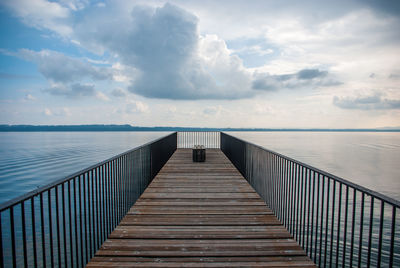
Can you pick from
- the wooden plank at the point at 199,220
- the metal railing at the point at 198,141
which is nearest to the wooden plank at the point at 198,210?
the wooden plank at the point at 199,220

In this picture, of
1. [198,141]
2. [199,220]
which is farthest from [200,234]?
[198,141]

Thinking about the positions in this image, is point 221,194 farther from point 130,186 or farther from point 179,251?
point 179,251

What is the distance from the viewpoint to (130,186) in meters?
4.88

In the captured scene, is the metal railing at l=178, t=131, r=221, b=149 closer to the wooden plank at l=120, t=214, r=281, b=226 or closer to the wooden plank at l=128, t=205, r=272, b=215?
the wooden plank at l=128, t=205, r=272, b=215

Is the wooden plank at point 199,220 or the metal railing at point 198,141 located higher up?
the wooden plank at point 199,220

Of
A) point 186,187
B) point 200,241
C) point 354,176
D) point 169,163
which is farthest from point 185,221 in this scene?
point 354,176

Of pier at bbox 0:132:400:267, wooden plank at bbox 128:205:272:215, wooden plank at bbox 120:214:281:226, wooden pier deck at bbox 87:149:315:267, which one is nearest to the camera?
pier at bbox 0:132:400:267

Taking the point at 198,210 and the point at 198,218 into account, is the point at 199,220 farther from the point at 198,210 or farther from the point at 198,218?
the point at 198,210

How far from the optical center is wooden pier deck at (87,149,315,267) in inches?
121

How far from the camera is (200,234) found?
372 cm

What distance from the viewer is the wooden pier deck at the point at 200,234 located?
10.1ft

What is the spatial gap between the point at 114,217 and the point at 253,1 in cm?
1419

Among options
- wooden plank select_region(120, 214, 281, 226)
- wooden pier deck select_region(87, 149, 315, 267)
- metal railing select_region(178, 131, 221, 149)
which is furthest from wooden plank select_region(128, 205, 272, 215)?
metal railing select_region(178, 131, 221, 149)

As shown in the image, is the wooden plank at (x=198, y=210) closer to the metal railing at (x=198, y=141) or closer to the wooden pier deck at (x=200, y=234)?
the wooden pier deck at (x=200, y=234)
